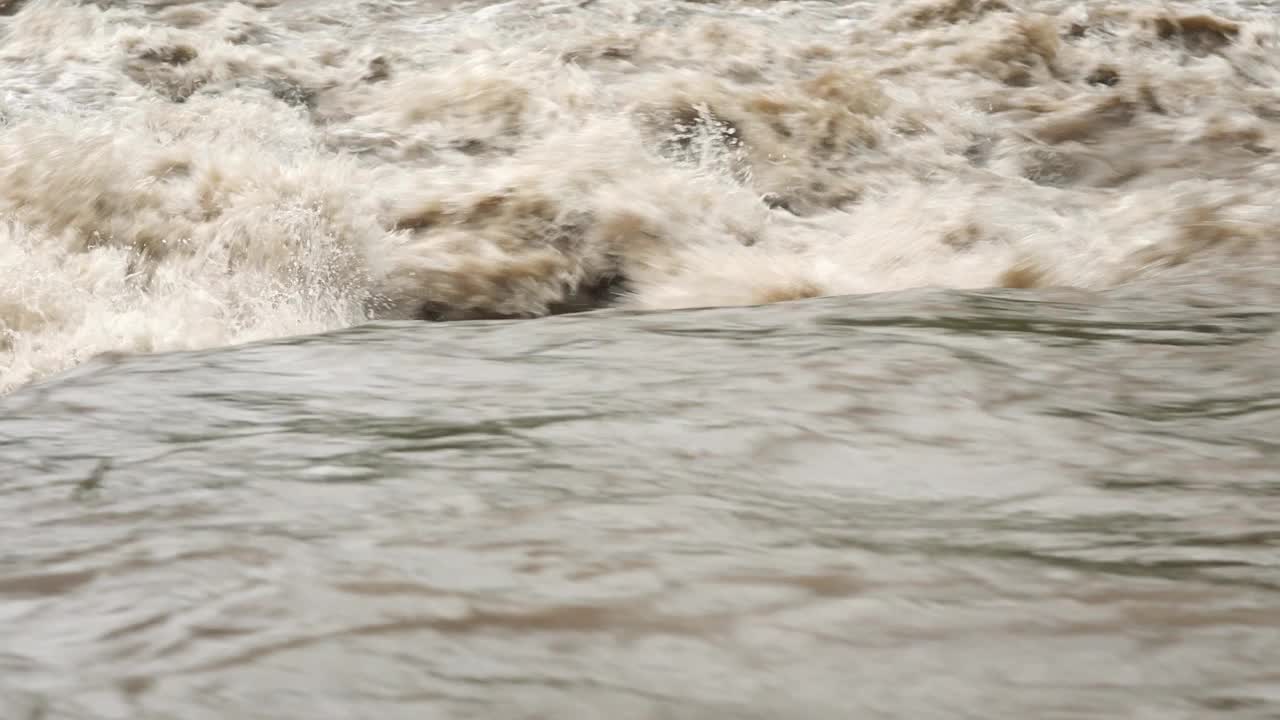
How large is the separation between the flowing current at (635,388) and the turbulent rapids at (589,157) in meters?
0.03

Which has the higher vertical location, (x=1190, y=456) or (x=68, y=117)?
(x=68, y=117)

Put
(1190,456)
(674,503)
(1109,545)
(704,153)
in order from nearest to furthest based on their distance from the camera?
A: (1109,545) < (674,503) < (1190,456) < (704,153)

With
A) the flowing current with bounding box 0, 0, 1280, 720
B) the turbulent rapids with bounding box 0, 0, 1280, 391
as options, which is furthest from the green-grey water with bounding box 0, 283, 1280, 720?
the turbulent rapids with bounding box 0, 0, 1280, 391

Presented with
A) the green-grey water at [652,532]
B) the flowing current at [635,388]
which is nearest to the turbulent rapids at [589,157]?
the flowing current at [635,388]

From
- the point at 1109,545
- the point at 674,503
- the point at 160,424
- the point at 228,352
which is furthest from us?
the point at 228,352

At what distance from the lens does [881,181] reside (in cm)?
564

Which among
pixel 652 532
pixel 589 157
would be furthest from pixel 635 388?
pixel 589 157

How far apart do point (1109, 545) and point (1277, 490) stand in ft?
1.26

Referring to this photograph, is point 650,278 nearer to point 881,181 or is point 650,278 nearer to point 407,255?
point 407,255

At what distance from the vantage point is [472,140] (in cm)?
575

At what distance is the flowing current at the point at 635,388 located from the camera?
4.51 ft

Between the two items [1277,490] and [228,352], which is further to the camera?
[228,352]

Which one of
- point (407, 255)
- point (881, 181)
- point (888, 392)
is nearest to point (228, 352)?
point (888, 392)

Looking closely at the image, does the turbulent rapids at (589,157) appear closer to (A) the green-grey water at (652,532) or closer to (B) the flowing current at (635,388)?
(B) the flowing current at (635,388)
